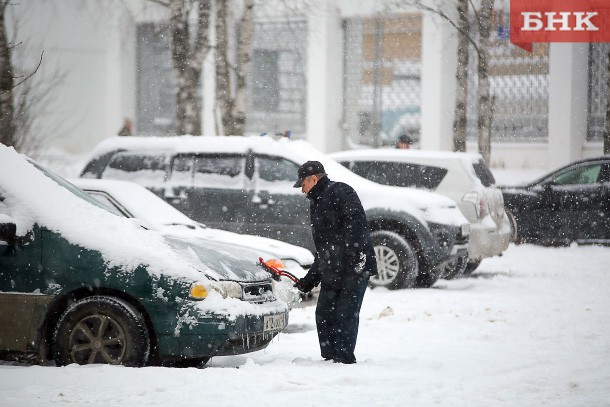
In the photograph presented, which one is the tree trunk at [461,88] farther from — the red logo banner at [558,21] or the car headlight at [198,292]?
the car headlight at [198,292]

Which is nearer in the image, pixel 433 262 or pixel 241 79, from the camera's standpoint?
pixel 433 262

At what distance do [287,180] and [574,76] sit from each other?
18.1 meters

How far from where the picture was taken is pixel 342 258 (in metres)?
8.26

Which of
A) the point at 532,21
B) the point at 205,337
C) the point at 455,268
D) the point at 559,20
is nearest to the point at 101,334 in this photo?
the point at 205,337

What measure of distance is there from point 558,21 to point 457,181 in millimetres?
14397

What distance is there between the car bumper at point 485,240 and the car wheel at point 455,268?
0.19 meters

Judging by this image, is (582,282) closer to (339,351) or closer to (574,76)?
(339,351)

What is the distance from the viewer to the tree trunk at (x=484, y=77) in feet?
74.2

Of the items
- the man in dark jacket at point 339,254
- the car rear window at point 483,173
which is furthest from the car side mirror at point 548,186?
the man in dark jacket at point 339,254

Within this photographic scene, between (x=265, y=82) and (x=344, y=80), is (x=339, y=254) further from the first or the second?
(x=265, y=82)

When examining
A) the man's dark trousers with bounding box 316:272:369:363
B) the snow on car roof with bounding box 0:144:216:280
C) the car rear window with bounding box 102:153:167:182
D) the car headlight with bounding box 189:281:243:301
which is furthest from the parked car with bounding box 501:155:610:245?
the snow on car roof with bounding box 0:144:216:280

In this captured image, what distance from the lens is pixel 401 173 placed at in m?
14.9

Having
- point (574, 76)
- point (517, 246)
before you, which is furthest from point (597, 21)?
point (517, 246)

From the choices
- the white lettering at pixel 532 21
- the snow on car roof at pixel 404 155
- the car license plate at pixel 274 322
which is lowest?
the car license plate at pixel 274 322
